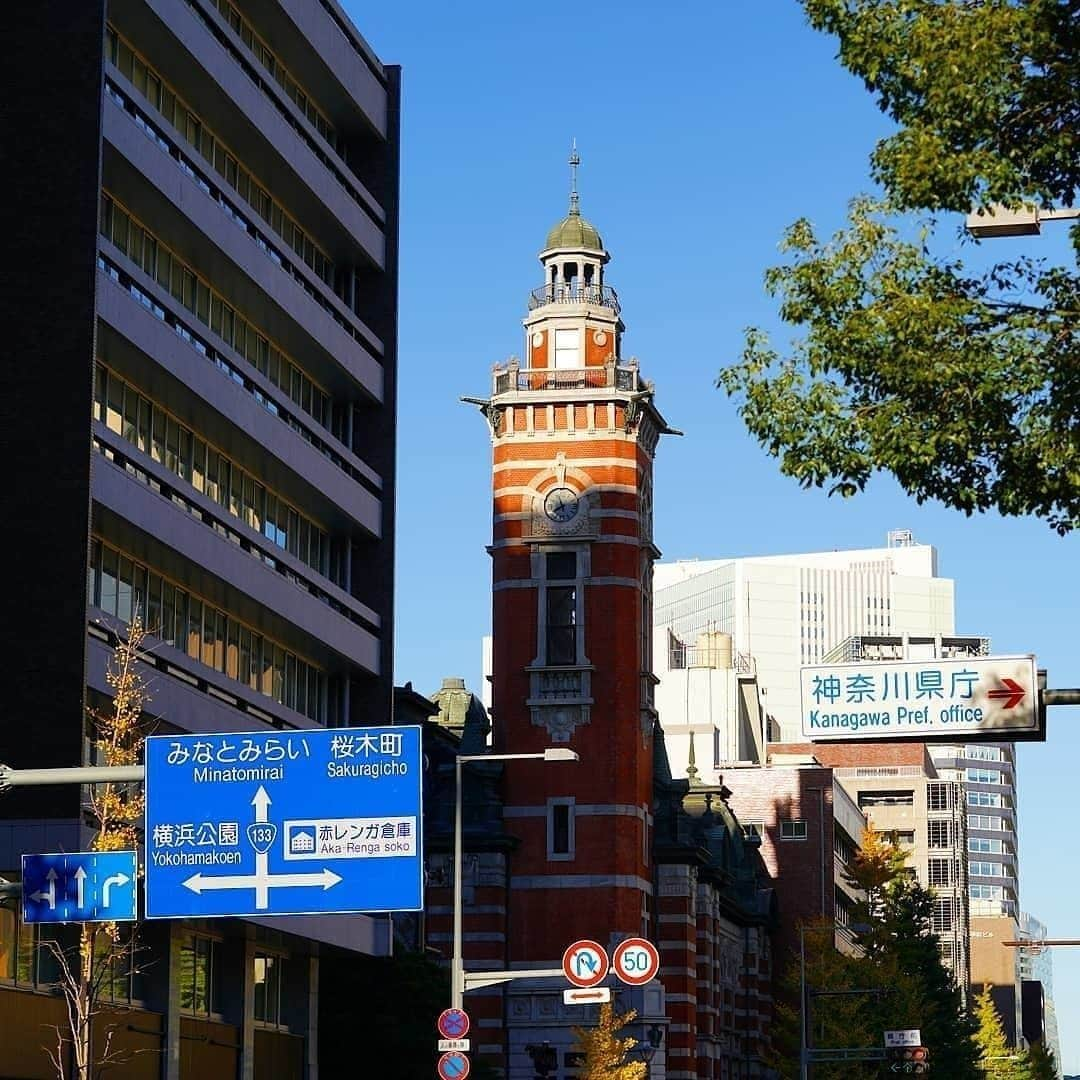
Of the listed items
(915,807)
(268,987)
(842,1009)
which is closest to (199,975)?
(268,987)

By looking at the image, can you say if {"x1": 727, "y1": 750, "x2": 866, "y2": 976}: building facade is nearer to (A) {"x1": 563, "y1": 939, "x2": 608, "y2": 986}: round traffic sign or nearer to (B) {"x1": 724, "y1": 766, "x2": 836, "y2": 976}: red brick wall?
(B) {"x1": 724, "y1": 766, "x2": 836, "y2": 976}: red brick wall

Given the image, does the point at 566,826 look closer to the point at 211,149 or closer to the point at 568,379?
the point at 568,379

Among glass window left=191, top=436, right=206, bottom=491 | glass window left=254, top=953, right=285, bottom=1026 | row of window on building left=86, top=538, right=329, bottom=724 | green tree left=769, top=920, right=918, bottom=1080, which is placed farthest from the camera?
green tree left=769, top=920, right=918, bottom=1080

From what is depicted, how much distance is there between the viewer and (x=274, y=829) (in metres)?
25.9

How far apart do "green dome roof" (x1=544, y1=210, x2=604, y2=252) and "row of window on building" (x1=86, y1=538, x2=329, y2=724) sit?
35283mm

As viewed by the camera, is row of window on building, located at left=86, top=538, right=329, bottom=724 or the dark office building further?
row of window on building, located at left=86, top=538, right=329, bottom=724

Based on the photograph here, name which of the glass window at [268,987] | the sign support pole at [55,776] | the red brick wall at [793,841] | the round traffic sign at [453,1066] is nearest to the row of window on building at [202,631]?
the glass window at [268,987]

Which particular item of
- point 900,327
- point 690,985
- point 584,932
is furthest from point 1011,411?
point 690,985

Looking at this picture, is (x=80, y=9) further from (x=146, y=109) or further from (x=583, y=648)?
(x=583, y=648)

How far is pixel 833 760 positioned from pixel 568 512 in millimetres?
89353

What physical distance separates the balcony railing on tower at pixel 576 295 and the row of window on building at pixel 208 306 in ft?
99.3

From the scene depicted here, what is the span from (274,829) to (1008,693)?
408 inches

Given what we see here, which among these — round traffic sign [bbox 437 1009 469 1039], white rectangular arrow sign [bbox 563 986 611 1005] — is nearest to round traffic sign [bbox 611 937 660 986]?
white rectangular arrow sign [bbox 563 986 611 1005]

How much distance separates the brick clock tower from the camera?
82.1 meters
